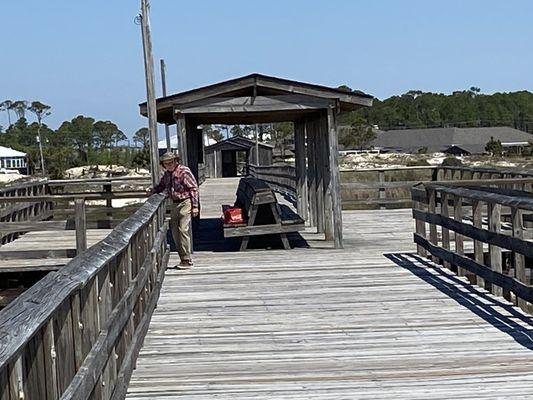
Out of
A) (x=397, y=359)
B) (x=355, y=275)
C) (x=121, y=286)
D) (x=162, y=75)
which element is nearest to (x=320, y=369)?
(x=397, y=359)

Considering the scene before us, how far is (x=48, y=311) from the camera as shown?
2.98 meters

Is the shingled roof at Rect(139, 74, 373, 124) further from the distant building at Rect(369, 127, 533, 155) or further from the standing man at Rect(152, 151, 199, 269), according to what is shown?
the distant building at Rect(369, 127, 533, 155)

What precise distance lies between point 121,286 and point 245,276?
473cm

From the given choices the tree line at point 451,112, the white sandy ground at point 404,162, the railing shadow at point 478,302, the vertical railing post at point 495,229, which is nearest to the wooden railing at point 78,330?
the railing shadow at point 478,302

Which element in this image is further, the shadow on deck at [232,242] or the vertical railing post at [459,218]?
the shadow on deck at [232,242]

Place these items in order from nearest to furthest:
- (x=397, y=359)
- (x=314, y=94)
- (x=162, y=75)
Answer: (x=397, y=359) < (x=314, y=94) < (x=162, y=75)

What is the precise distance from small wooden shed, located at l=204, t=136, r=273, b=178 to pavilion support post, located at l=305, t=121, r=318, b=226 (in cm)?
2663

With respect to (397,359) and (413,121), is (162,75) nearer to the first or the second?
(397,359)

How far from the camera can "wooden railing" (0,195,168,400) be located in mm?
2658

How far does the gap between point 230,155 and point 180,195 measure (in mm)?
45504

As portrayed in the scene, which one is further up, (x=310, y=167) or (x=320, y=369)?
(x=310, y=167)

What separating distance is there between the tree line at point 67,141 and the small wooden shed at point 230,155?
25320 millimetres

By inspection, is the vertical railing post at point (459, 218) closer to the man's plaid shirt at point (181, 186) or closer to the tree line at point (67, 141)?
the man's plaid shirt at point (181, 186)

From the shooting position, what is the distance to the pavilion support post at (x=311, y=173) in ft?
51.2
